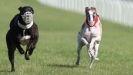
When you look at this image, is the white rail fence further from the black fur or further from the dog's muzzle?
the dog's muzzle

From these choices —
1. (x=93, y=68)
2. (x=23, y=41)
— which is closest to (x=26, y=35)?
(x=23, y=41)

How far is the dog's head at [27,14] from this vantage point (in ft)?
35.2

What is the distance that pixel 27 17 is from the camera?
1079cm

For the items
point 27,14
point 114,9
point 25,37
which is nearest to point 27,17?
point 27,14

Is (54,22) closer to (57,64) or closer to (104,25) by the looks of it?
(104,25)

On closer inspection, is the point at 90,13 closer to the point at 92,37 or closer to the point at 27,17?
the point at 92,37

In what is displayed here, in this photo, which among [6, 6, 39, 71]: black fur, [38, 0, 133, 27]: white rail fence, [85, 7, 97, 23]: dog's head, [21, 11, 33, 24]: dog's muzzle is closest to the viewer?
[21, 11, 33, 24]: dog's muzzle

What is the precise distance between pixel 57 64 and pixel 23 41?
249 centimetres

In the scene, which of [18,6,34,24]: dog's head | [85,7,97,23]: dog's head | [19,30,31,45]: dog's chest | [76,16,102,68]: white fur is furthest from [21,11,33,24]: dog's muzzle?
[76,16,102,68]: white fur

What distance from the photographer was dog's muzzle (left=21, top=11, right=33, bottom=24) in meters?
10.7

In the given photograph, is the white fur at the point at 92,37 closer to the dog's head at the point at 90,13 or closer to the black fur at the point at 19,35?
the dog's head at the point at 90,13

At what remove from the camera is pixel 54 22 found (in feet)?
123

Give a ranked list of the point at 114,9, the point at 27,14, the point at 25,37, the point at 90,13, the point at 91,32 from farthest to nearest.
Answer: the point at 114,9
the point at 91,32
the point at 90,13
the point at 25,37
the point at 27,14

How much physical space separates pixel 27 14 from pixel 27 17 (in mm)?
94
